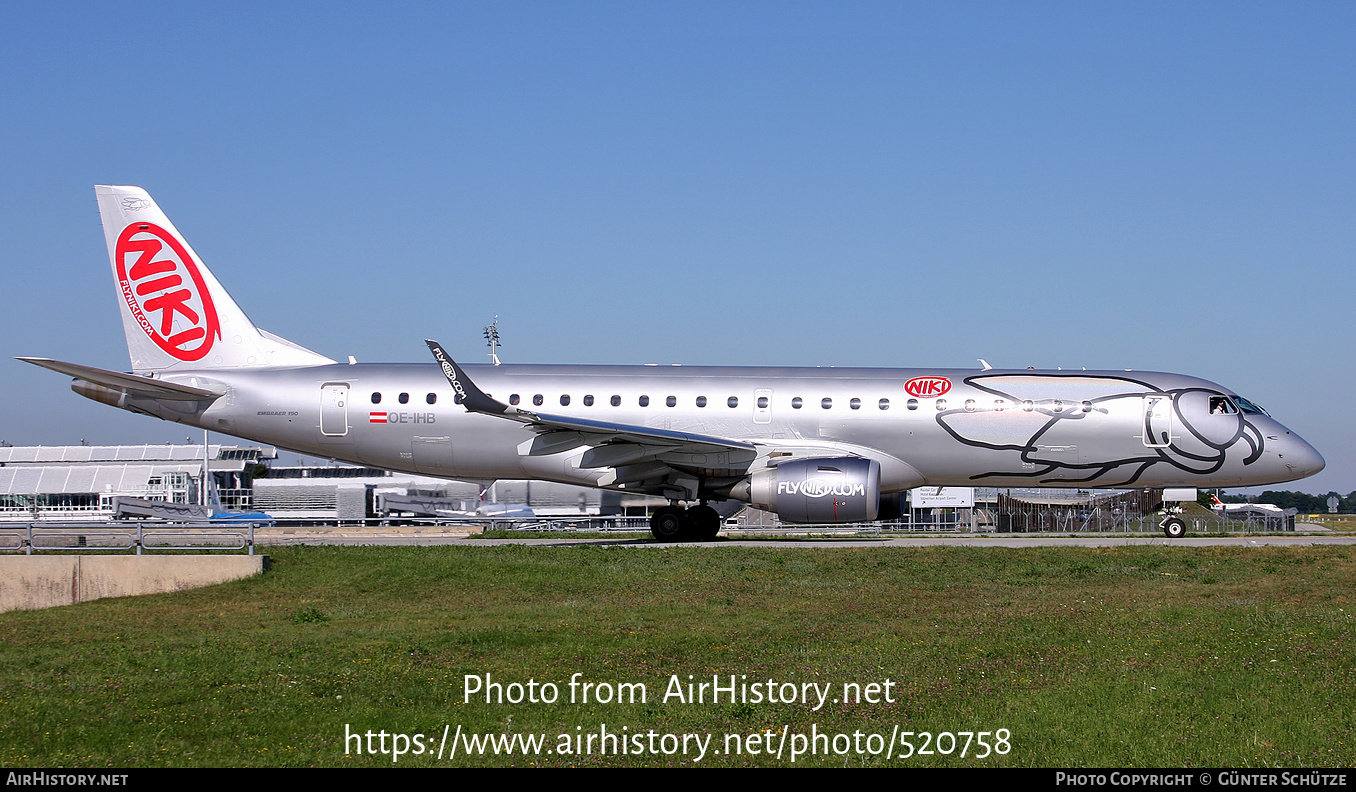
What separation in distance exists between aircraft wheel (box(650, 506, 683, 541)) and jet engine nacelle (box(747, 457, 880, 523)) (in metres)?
2.60

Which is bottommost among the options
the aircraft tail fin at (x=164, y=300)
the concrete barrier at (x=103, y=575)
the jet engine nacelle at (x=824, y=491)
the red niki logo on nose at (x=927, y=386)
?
the concrete barrier at (x=103, y=575)

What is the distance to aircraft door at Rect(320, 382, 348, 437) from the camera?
24031 millimetres

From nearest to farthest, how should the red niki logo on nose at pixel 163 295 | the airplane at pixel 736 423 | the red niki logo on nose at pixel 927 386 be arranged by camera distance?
1. the airplane at pixel 736 423
2. the red niki logo on nose at pixel 927 386
3. the red niki logo on nose at pixel 163 295

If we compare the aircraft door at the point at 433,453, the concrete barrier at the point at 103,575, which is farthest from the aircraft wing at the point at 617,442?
the concrete barrier at the point at 103,575

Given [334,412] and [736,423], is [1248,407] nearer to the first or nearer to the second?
[736,423]

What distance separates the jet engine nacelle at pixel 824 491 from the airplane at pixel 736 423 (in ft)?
2.16

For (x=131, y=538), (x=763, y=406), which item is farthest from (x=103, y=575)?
(x=763, y=406)

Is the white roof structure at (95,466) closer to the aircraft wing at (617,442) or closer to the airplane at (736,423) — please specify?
the airplane at (736,423)

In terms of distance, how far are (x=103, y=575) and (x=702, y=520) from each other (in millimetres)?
11663

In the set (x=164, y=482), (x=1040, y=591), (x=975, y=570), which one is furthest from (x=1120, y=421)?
(x=164, y=482)

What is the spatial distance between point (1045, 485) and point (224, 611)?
1701 cm

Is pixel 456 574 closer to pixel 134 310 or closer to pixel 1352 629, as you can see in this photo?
pixel 1352 629

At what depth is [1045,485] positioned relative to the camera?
24.2 m

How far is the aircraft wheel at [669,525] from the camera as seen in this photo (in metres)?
23.9
